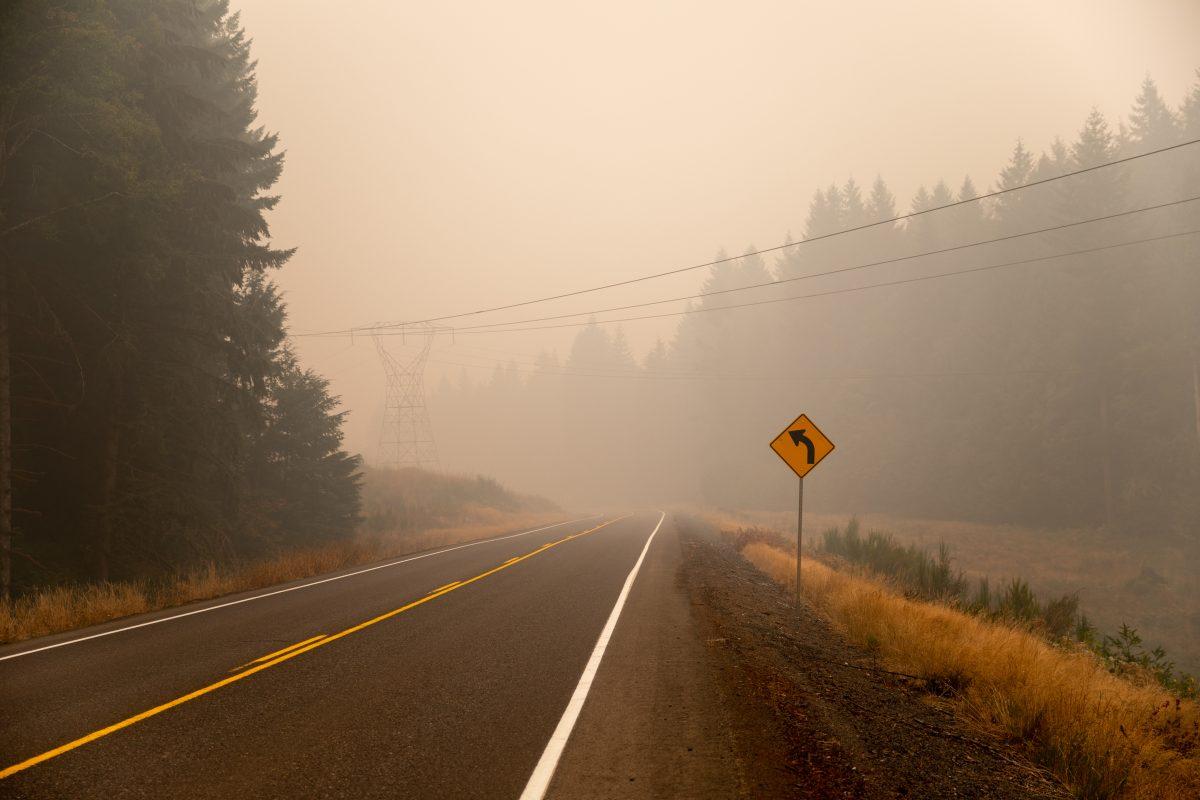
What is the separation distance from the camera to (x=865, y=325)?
167 feet

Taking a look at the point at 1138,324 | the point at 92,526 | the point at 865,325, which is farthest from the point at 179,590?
the point at 865,325

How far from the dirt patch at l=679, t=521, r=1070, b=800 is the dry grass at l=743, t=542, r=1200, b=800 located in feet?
0.96

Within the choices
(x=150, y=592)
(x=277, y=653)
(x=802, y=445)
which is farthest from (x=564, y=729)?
(x=150, y=592)

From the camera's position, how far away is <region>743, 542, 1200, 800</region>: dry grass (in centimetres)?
460

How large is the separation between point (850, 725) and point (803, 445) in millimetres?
6784

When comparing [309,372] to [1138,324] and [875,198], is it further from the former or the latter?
[875,198]

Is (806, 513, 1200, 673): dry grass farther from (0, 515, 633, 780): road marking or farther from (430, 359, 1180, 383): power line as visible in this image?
(0, 515, 633, 780): road marking

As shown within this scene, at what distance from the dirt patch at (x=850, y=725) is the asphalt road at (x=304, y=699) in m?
1.56

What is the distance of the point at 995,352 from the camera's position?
39719 mm

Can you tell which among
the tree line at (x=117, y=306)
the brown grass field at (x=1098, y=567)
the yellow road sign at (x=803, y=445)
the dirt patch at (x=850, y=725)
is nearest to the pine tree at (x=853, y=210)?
the brown grass field at (x=1098, y=567)

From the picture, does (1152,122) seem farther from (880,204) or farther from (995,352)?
(880,204)

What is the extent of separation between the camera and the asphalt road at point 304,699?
391cm

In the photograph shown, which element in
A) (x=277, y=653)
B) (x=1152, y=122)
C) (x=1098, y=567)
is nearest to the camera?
(x=277, y=653)

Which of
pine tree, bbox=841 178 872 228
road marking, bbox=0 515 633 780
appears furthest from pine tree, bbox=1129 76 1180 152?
road marking, bbox=0 515 633 780
